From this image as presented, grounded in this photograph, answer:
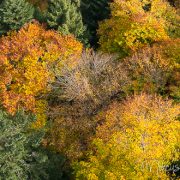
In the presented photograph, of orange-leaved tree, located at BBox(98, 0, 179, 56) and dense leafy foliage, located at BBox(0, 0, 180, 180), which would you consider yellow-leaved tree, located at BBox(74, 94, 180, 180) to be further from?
orange-leaved tree, located at BBox(98, 0, 179, 56)

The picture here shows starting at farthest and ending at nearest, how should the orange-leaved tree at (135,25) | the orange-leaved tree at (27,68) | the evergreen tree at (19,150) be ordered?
1. the orange-leaved tree at (135,25)
2. the orange-leaved tree at (27,68)
3. the evergreen tree at (19,150)

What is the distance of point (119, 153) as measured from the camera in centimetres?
3516

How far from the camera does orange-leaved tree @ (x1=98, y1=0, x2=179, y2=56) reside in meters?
50.3

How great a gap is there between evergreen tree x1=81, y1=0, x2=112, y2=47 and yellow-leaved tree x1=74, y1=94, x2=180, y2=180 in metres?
24.0

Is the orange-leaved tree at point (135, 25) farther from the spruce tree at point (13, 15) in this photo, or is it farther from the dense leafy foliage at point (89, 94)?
the spruce tree at point (13, 15)

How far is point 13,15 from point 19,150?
2162 centimetres

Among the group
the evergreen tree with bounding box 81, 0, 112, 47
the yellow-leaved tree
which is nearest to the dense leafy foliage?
the yellow-leaved tree

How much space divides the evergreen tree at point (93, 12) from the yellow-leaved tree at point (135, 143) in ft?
78.9

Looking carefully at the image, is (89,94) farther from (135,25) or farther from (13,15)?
(13,15)

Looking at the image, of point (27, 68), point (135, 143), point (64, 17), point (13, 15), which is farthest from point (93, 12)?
point (135, 143)

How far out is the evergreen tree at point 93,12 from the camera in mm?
60062

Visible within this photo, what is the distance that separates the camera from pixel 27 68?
1736 inches

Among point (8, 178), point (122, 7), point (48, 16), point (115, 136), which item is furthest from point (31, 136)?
point (122, 7)

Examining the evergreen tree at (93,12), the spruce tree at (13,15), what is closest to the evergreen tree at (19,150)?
the spruce tree at (13,15)
